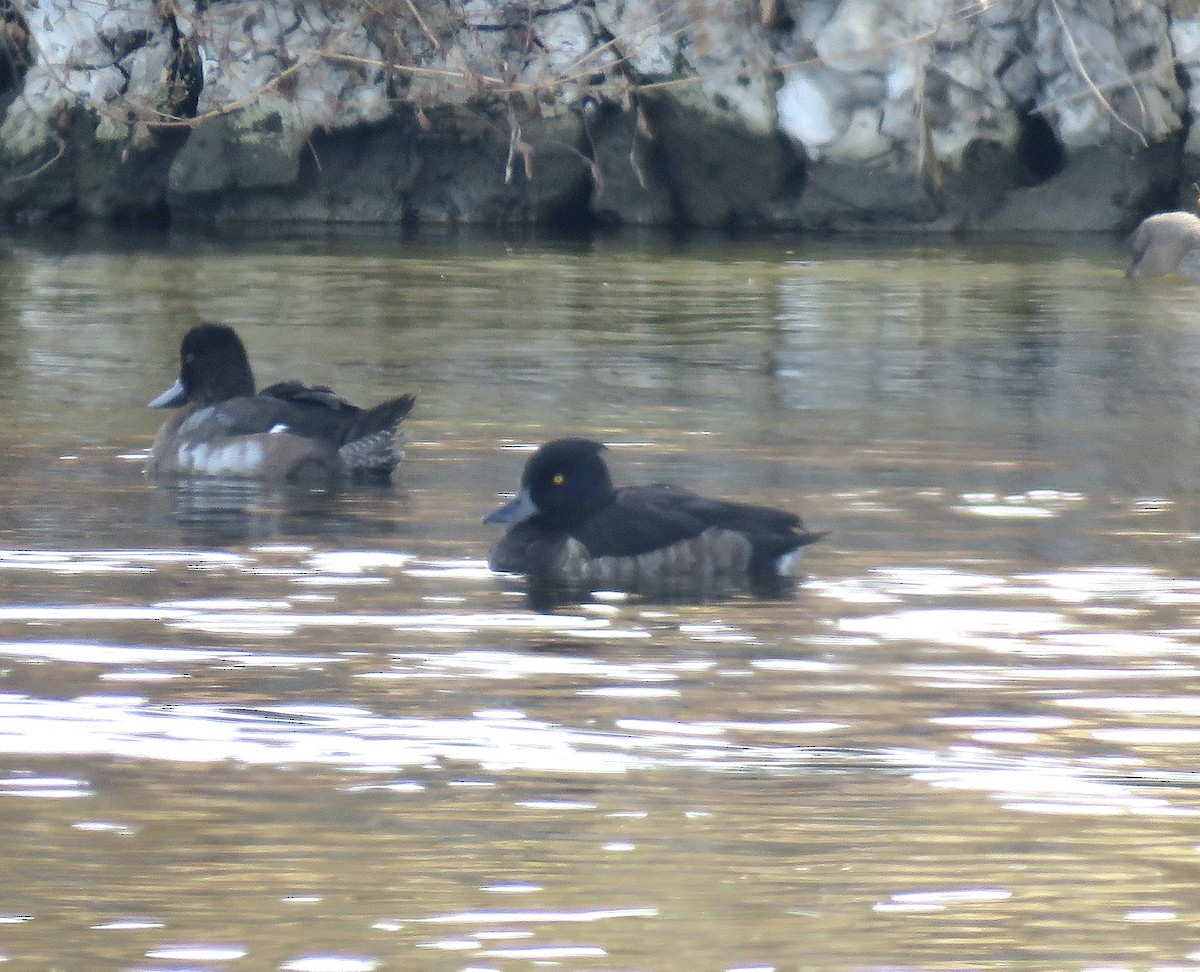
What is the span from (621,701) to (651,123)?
22.3 metres

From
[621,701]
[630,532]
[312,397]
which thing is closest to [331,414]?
[312,397]

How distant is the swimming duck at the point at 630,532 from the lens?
8.29 metres

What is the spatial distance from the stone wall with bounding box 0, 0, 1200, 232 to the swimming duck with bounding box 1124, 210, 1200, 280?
189 inches

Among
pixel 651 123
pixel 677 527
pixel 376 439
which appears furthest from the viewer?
pixel 651 123

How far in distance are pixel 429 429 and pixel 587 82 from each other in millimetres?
16069

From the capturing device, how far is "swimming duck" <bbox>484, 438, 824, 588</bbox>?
8.29 m

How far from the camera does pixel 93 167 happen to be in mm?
29516

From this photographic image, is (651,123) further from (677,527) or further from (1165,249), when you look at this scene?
(677,527)

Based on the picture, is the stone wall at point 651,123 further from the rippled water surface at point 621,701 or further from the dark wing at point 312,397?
the dark wing at point 312,397

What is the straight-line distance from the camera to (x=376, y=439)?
1030 cm

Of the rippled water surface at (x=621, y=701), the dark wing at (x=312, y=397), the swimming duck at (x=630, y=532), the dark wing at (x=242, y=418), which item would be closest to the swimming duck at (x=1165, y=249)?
the rippled water surface at (x=621, y=701)

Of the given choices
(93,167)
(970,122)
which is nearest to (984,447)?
(970,122)

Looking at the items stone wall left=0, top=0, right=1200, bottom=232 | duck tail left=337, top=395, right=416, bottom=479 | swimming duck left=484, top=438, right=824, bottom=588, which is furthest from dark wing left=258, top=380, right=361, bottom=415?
stone wall left=0, top=0, right=1200, bottom=232

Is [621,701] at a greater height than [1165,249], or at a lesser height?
lesser
